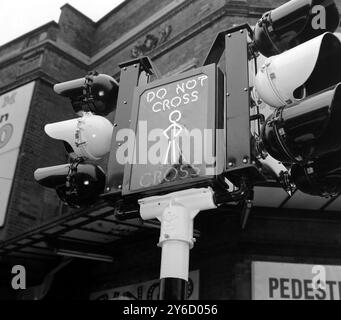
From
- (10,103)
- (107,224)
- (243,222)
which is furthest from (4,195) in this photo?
(243,222)

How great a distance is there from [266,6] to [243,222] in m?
4.56

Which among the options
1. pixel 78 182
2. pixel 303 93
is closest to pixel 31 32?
pixel 78 182

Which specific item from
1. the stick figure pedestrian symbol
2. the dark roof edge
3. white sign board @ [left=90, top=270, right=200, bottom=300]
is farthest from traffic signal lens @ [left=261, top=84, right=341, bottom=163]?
the dark roof edge

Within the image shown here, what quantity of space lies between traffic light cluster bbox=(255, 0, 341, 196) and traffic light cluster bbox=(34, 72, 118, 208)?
0.85 meters

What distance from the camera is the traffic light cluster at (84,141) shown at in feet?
7.61

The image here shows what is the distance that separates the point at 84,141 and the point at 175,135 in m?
0.60

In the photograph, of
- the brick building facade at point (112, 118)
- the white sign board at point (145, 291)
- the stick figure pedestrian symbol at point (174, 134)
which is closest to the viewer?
the stick figure pedestrian symbol at point (174, 134)

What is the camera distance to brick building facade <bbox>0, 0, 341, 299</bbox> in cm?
710

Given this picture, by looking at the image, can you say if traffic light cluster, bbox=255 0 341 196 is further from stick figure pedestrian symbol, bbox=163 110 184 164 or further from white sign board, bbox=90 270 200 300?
white sign board, bbox=90 270 200 300

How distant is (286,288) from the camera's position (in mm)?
6781

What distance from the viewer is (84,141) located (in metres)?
2.40

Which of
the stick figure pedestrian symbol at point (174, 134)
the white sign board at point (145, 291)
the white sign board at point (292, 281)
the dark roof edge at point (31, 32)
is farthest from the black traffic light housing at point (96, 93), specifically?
the dark roof edge at point (31, 32)

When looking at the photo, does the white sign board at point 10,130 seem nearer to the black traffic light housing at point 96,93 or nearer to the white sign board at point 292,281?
the white sign board at point 292,281

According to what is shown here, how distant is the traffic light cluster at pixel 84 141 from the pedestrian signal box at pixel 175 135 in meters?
0.17
